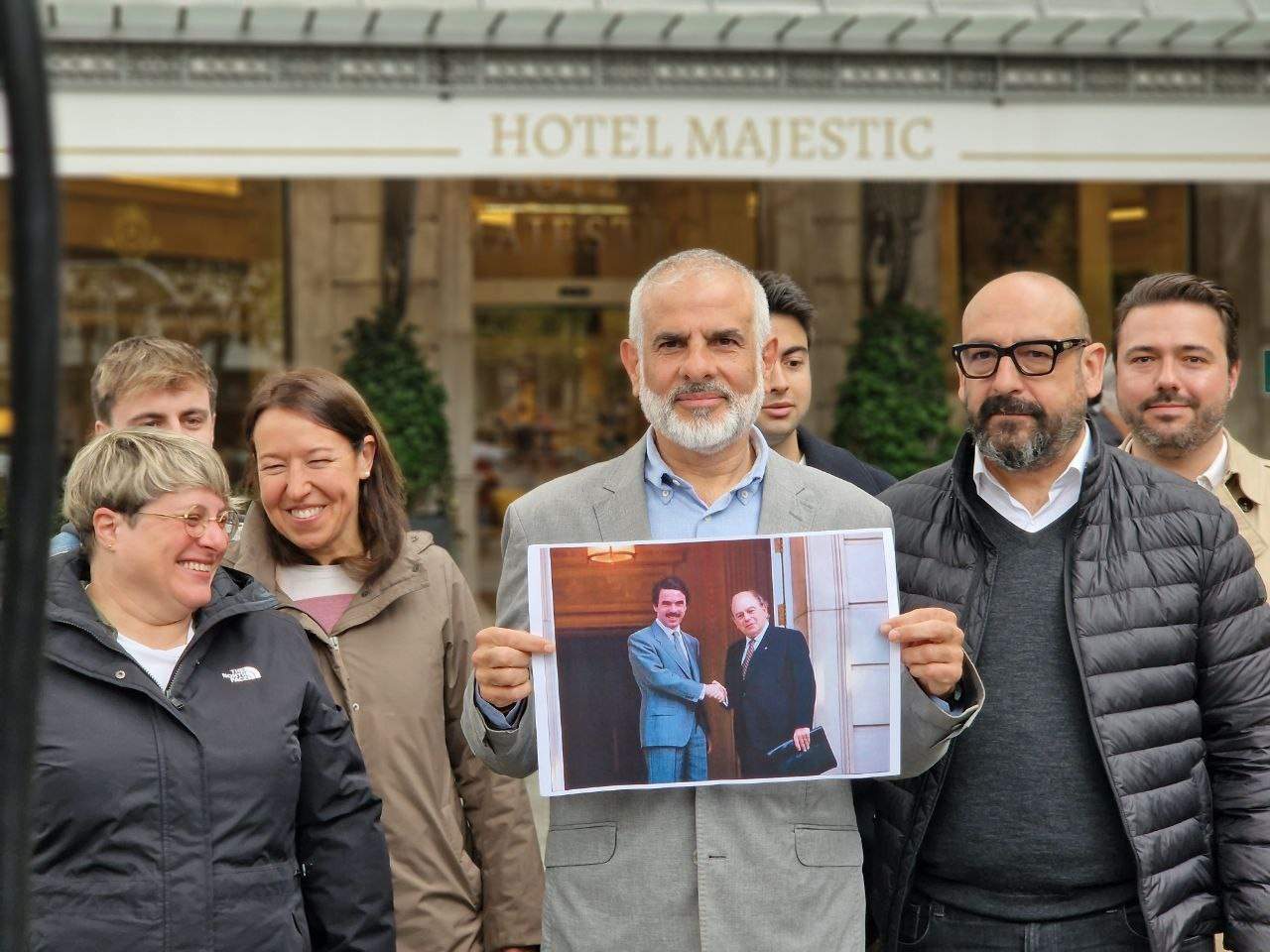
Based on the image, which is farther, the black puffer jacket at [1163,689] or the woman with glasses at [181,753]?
the black puffer jacket at [1163,689]

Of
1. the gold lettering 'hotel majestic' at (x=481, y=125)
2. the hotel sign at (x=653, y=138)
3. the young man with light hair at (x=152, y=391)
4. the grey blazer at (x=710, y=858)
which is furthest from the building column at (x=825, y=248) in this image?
the grey blazer at (x=710, y=858)

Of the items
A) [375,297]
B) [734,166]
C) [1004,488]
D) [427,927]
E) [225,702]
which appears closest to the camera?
[225,702]

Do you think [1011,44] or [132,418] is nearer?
[132,418]

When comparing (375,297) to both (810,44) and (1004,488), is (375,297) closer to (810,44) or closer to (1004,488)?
(810,44)

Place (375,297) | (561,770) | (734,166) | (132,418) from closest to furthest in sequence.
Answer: (561,770), (132,418), (734,166), (375,297)

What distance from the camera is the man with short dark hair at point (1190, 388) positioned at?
378 centimetres

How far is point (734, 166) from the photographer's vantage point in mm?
9266

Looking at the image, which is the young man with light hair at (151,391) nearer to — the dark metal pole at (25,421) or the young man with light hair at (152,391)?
the young man with light hair at (152,391)

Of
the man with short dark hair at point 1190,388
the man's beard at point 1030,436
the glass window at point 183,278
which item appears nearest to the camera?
the man's beard at point 1030,436

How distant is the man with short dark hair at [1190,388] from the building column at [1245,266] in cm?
1030

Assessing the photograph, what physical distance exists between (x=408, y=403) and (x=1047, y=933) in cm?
877

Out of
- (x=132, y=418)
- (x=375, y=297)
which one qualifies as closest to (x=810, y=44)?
(x=375, y=297)

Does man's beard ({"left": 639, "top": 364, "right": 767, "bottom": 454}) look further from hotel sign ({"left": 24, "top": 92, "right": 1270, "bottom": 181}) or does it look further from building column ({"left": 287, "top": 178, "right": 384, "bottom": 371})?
building column ({"left": 287, "top": 178, "right": 384, "bottom": 371})

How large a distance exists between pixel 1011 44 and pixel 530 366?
522cm
